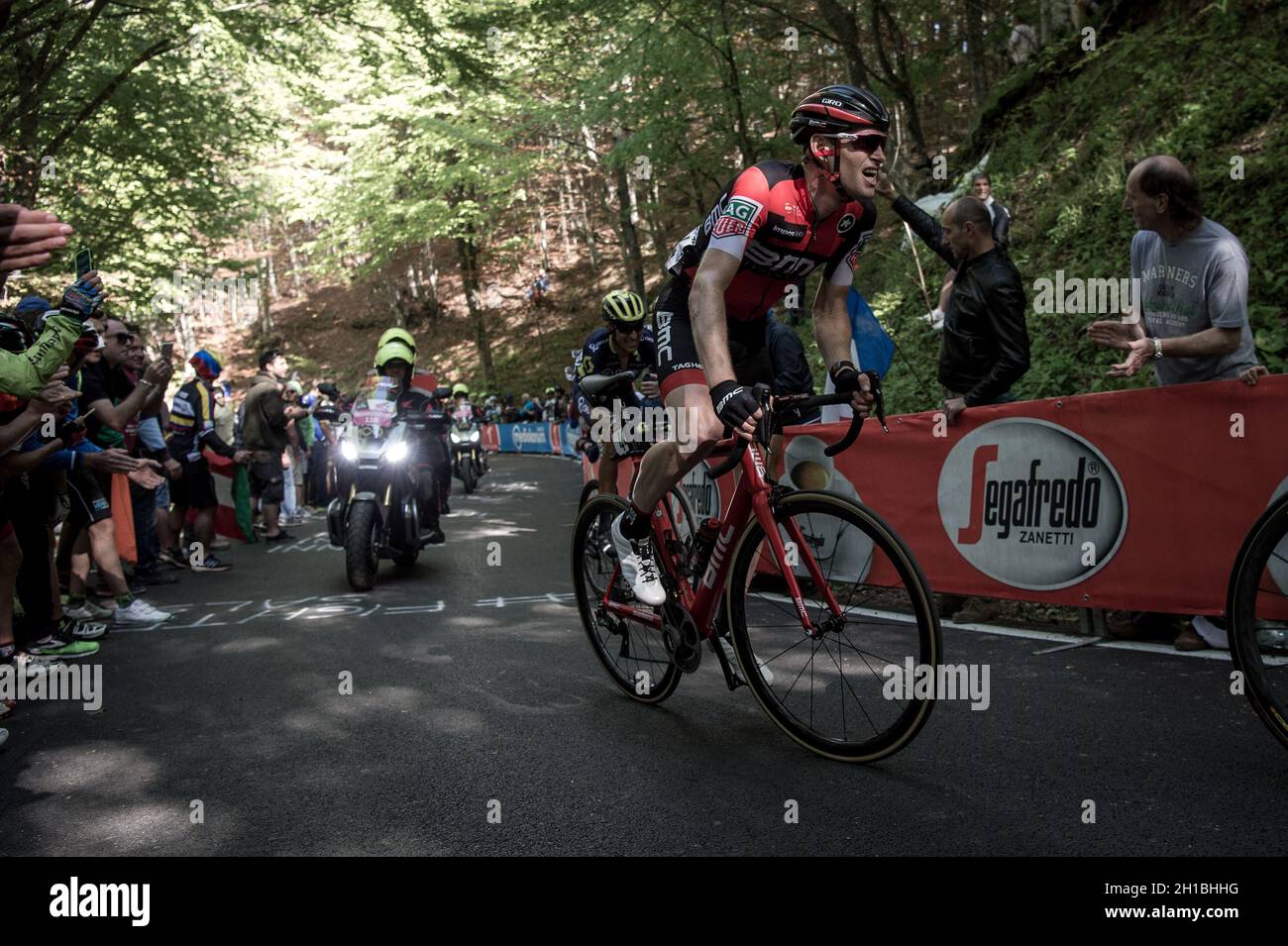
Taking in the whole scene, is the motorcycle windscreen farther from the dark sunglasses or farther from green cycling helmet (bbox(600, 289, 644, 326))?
the dark sunglasses

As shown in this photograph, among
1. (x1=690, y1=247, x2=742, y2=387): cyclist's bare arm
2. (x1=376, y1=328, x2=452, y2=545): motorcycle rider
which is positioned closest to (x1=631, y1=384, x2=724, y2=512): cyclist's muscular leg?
(x1=690, y1=247, x2=742, y2=387): cyclist's bare arm

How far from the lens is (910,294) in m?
13.6

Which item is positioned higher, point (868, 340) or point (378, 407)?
point (868, 340)

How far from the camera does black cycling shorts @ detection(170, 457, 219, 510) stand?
34.9 feet

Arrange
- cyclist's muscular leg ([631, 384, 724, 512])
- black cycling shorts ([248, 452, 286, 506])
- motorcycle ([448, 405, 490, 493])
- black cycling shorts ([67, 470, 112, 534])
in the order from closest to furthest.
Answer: cyclist's muscular leg ([631, 384, 724, 512]), black cycling shorts ([67, 470, 112, 534]), black cycling shorts ([248, 452, 286, 506]), motorcycle ([448, 405, 490, 493])

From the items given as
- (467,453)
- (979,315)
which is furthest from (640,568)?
(467,453)

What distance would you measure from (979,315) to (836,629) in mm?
3130

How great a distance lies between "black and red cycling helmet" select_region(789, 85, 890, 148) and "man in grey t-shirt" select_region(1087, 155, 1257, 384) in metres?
1.68

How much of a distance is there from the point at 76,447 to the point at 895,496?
567 cm

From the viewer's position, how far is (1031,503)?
557cm

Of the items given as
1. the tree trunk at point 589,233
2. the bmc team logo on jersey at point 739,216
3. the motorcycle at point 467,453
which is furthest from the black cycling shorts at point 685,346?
the tree trunk at point 589,233

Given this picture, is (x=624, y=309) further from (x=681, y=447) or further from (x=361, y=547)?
(x=361, y=547)

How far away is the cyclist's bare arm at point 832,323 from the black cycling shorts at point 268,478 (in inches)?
380

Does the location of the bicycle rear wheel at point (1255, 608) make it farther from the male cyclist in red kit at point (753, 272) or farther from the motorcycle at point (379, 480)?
the motorcycle at point (379, 480)
